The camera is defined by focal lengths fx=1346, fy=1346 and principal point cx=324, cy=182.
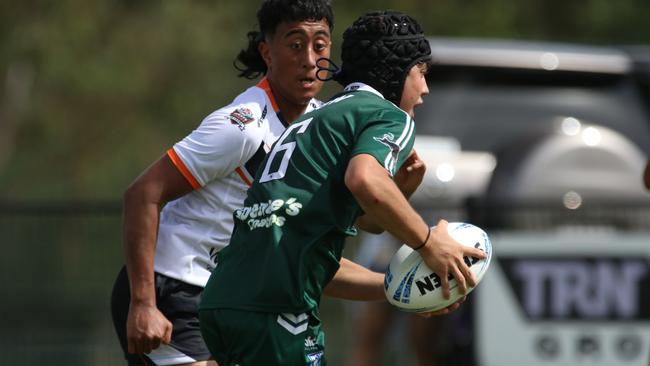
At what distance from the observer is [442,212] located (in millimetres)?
9633

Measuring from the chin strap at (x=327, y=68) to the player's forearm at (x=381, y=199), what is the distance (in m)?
0.67

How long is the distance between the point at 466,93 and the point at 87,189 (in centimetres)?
727

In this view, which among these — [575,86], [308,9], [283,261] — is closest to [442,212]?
[575,86]

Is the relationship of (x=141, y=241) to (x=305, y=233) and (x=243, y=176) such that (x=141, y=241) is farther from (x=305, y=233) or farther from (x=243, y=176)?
(x=305, y=233)

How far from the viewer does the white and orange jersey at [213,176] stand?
195 inches

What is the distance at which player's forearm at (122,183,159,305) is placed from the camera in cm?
496

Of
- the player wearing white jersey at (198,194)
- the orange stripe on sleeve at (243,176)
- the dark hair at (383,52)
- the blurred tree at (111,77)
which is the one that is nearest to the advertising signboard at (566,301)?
the player wearing white jersey at (198,194)

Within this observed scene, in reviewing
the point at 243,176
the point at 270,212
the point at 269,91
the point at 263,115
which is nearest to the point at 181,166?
the point at 243,176

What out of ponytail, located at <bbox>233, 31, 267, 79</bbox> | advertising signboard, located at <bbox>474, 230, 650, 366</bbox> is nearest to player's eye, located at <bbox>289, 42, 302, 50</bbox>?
ponytail, located at <bbox>233, 31, 267, 79</bbox>

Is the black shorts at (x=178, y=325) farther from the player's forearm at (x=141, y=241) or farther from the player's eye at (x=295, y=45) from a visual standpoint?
the player's eye at (x=295, y=45)

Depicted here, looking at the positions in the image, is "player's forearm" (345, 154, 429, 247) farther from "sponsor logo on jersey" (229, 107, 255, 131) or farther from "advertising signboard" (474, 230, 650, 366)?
"advertising signboard" (474, 230, 650, 366)

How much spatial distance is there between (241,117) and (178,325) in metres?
0.87

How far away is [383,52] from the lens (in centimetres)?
458

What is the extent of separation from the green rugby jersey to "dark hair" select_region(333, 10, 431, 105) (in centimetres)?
12
